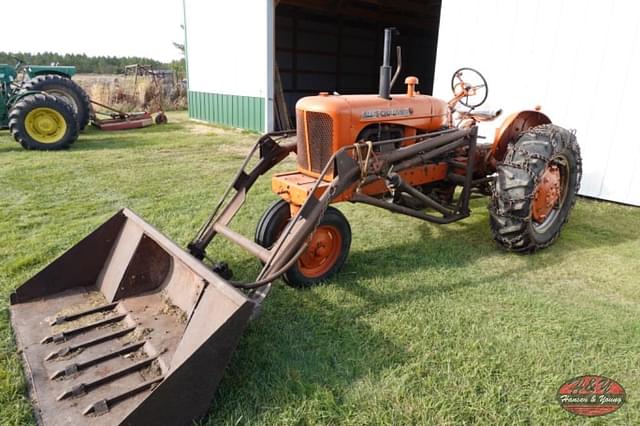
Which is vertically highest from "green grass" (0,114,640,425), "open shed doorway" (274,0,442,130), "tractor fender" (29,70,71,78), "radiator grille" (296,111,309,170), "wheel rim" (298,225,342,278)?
"open shed doorway" (274,0,442,130)

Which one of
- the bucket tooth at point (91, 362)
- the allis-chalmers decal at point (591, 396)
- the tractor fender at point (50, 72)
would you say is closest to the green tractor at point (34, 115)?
the tractor fender at point (50, 72)

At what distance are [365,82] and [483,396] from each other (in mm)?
13006

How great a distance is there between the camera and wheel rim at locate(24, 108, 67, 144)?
7809 mm

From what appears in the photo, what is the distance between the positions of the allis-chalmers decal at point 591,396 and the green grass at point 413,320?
4cm

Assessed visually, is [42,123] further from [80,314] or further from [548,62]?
[548,62]

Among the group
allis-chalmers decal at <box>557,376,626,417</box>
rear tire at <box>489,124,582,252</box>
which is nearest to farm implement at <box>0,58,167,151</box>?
rear tire at <box>489,124,582,252</box>

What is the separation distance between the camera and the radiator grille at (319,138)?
3.03m

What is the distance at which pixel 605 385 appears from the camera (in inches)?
84.5

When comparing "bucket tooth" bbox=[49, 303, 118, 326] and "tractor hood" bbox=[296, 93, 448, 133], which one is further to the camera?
"tractor hood" bbox=[296, 93, 448, 133]

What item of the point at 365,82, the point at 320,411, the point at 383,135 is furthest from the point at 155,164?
the point at 365,82

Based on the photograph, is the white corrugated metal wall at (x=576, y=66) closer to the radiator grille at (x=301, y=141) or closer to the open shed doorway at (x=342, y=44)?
the radiator grille at (x=301, y=141)

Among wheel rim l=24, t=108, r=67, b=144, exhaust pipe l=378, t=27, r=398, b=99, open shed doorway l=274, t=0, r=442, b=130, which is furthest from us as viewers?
open shed doorway l=274, t=0, r=442, b=130

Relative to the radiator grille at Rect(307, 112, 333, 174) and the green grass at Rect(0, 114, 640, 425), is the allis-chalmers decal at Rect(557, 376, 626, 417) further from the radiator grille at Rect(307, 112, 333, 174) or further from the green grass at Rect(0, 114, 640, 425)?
the radiator grille at Rect(307, 112, 333, 174)

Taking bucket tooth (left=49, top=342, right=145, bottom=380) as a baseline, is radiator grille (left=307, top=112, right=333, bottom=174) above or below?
above
